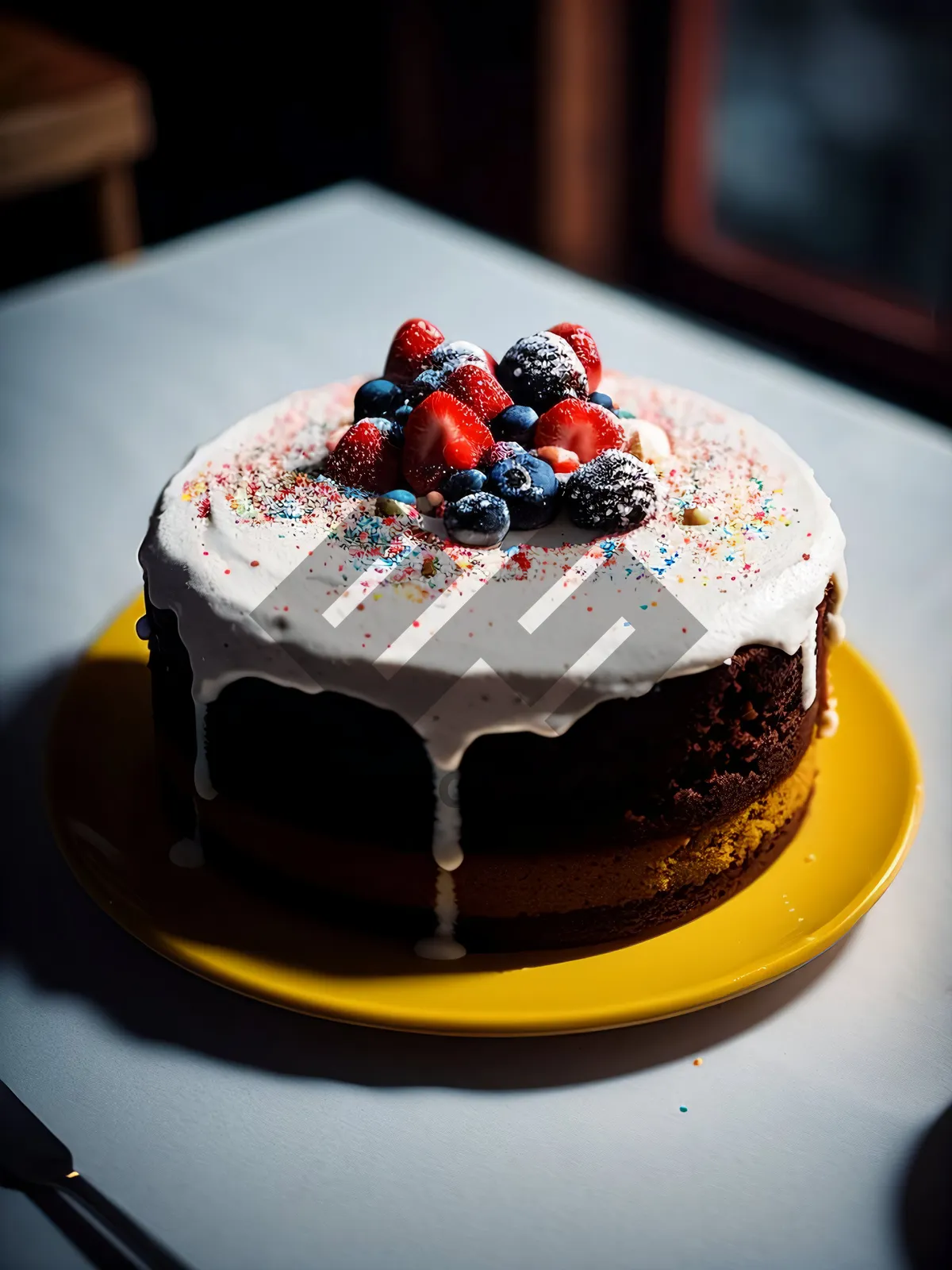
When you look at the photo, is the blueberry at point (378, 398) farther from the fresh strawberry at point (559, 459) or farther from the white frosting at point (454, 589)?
the fresh strawberry at point (559, 459)

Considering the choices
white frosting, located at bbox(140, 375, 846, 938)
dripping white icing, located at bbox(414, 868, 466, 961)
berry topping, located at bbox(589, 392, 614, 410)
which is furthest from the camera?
berry topping, located at bbox(589, 392, 614, 410)

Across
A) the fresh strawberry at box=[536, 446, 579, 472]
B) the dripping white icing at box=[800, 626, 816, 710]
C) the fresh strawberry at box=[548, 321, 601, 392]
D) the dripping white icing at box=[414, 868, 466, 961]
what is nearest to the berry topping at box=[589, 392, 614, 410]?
the fresh strawberry at box=[548, 321, 601, 392]

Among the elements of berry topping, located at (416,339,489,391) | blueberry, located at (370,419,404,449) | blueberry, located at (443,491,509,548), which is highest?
berry topping, located at (416,339,489,391)

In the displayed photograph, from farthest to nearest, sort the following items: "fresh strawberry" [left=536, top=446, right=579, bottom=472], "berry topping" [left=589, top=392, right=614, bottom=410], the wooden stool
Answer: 1. the wooden stool
2. "berry topping" [left=589, top=392, right=614, bottom=410]
3. "fresh strawberry" [left=536, top=446, right=579, bottom=472]

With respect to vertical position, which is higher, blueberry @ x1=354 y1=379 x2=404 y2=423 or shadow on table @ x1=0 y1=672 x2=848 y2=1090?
blueberry @ x1=354 y1=379 x2=404 y2=423

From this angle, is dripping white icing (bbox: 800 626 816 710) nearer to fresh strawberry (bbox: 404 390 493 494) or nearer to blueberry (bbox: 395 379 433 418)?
fresh strawberry (bbox: 404 390 493 494)

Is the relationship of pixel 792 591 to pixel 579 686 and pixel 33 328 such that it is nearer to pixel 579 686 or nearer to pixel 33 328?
pixel 579 686

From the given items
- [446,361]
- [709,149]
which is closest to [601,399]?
[446,361]
